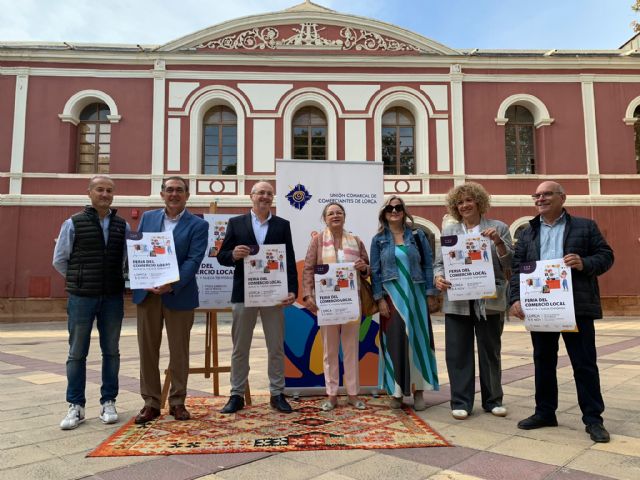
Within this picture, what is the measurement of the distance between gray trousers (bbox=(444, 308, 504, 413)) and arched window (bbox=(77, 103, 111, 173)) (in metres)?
14.7

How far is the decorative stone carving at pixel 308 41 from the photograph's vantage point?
1669 cm

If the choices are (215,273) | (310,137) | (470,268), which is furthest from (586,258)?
(310,137)

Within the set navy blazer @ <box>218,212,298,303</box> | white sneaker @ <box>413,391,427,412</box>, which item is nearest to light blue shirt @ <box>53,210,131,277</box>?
navy blazer @ <box>218,212,298,303</box>

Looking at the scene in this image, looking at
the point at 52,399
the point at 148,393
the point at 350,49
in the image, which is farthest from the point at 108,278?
the point at 350,49

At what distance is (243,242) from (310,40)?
13914 millimetres

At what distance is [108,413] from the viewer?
4.20 m

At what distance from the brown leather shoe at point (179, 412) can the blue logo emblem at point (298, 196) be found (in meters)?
2.30

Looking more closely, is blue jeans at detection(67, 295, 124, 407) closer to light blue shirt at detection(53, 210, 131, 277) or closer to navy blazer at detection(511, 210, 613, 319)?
light blue shirt at detection(53, 210, 131, 277)

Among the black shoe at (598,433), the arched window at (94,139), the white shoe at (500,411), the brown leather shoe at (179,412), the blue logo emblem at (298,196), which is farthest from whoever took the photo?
the arched window at (94,139)

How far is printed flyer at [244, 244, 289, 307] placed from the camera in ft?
14.8

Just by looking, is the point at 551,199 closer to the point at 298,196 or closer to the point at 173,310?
the point at 298,196

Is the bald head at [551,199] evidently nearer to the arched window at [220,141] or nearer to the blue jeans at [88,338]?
the blue jeans at [88,338]

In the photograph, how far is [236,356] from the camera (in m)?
4.61

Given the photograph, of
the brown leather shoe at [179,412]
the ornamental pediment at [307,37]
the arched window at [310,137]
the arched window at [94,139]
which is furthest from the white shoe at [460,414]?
the arched window at [94,139]
